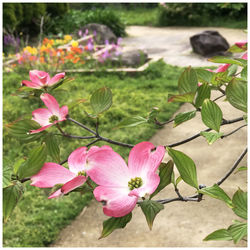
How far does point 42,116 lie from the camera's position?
54cm

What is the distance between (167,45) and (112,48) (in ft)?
6.53

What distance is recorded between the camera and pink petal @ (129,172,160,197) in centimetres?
35

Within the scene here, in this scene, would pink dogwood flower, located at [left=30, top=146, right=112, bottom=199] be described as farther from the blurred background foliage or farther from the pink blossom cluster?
the blurred background foliage

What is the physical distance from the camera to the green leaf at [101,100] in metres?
0.51

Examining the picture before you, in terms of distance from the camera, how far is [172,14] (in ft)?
31.7

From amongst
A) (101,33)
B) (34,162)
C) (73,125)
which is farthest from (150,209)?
(101,33)

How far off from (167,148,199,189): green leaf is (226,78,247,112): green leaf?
8cm

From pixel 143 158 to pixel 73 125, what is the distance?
10.7 ft

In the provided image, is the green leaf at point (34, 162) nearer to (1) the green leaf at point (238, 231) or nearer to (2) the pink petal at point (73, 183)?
(2) the pink petal at point (73, 183)

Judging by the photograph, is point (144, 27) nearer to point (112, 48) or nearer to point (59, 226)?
point (112, 48)

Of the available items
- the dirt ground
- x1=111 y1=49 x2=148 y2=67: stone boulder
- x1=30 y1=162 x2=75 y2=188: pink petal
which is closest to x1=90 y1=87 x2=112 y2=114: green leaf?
x1=30 y1=162 x2=75 y2=188: pink petal

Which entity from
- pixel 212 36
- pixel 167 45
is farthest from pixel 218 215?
pixel 167 45

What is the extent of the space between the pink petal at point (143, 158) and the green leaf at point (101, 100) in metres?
0.14

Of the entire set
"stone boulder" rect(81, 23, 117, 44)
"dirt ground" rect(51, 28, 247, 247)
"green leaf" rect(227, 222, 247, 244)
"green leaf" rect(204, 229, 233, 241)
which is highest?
"green leaf" rect(227, 222, 247, 244)
